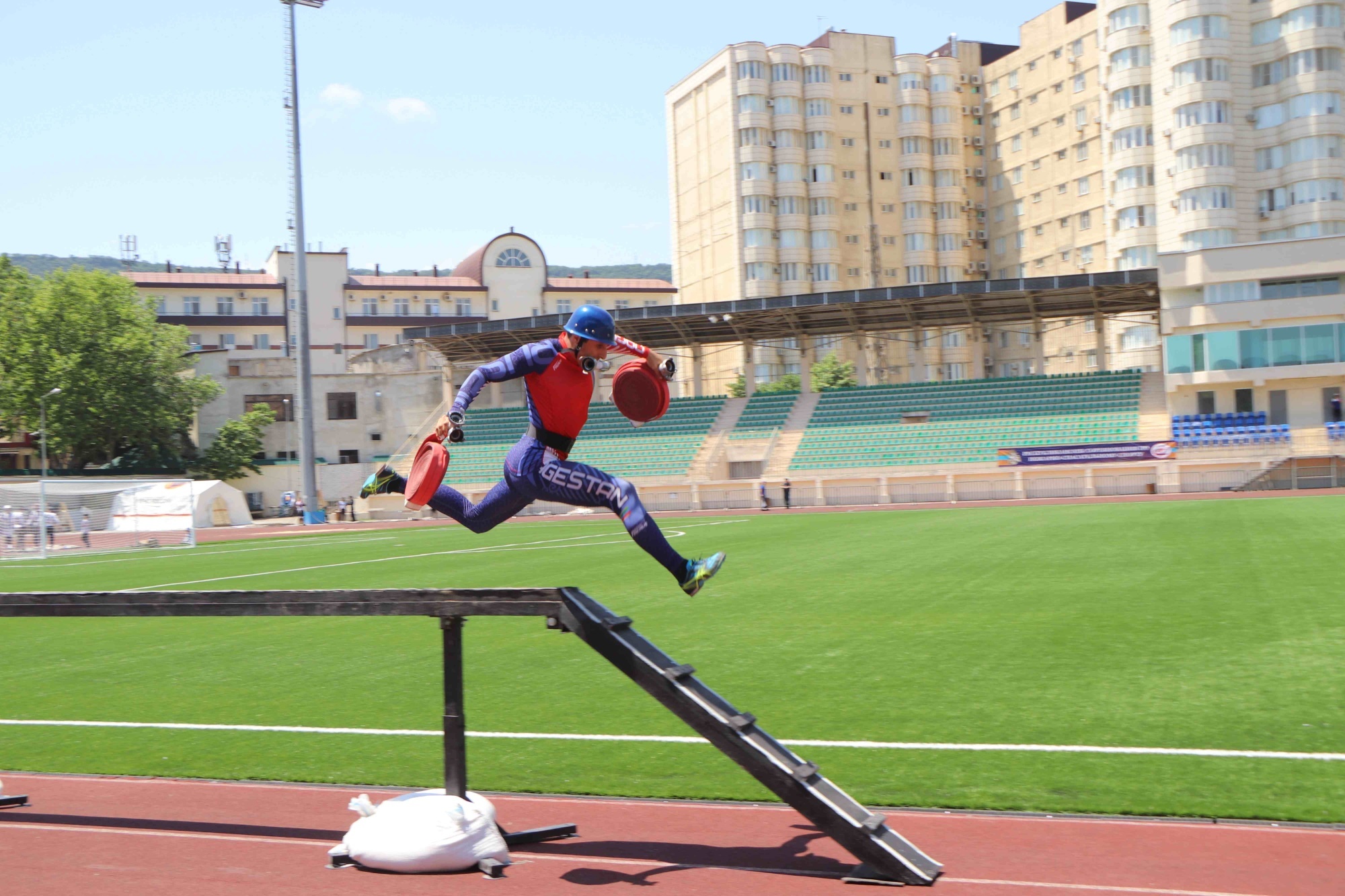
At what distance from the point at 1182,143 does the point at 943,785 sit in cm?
7054

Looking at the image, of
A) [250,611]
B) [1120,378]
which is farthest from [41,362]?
[250,611]

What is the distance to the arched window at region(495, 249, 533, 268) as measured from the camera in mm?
103375

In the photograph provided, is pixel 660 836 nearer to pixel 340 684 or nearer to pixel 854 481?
pixel 340 684

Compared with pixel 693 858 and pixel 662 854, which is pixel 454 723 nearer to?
pixel 662 854

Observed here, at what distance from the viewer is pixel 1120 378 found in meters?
53.1

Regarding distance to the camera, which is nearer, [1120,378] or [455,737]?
[455,737]

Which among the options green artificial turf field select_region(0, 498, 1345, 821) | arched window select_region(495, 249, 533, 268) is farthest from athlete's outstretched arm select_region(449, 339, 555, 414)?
arched window select_region(495, 249, 533, 268)

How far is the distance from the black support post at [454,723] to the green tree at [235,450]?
67.5 metres

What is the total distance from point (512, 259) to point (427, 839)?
10059 cm

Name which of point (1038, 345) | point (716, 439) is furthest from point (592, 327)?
point (1038, 345)

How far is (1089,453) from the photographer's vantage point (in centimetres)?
4588

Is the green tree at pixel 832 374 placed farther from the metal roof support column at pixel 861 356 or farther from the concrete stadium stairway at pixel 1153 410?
the concrete stadium stairway at pixel 1153 410

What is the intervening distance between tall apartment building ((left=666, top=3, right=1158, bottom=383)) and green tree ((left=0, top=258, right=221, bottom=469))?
4135 cm

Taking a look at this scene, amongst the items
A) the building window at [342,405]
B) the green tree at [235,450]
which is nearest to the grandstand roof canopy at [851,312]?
the building window at [342,405]
